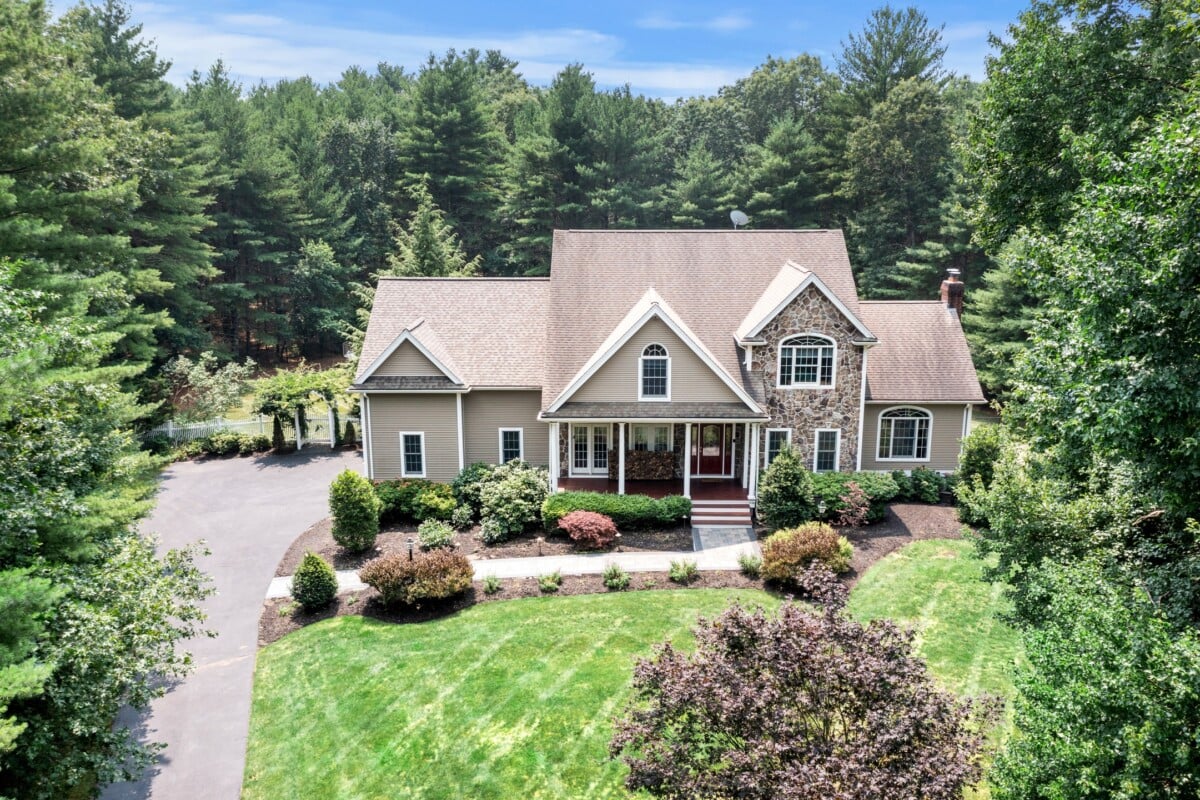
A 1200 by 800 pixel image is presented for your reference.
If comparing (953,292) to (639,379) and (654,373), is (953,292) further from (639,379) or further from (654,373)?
(639,379)

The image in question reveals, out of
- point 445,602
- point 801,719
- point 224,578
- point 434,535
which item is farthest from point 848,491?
point 224,578

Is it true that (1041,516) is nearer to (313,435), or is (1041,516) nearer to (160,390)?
(313,435)

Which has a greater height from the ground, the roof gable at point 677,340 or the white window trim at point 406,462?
the roof gable at point 677,340

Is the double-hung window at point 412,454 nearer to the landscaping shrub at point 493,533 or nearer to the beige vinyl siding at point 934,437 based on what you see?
the landscaping shrub at point 493,533

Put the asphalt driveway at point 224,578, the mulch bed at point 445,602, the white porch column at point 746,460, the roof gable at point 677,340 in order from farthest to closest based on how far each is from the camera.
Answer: the white porch column at point 746,460
the roof gable at point 677,340
the mulch bed at point 445,602
the asphalt driveway at point 224,578

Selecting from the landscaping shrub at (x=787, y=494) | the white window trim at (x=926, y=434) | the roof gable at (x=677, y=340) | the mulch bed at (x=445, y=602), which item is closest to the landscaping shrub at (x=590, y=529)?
the mulch bed at (x=445, y=602)

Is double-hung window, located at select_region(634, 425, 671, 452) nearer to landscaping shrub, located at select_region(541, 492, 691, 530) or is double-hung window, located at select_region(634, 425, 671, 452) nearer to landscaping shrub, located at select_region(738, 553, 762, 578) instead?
landscaping shrub, located at select_region(541, 492, 691, 530)
